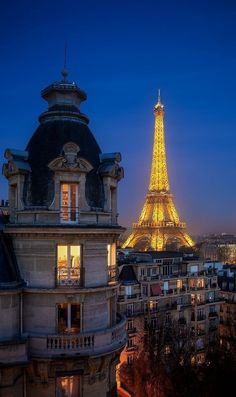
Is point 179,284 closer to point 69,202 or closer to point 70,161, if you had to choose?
point 69,202

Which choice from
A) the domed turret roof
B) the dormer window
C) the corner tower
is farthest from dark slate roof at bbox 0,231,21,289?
the dormer window

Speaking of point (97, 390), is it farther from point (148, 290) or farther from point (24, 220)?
point (148, 290)

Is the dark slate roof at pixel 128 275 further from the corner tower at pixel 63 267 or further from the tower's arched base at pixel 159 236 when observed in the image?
the tower's arched base at pixel 159 236

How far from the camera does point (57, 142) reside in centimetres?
2112

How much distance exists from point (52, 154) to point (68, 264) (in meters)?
5.48

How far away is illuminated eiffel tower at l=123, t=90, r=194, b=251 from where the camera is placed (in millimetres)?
120375

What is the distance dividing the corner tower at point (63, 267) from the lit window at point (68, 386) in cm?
5

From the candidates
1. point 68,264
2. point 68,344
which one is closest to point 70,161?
point 68,264

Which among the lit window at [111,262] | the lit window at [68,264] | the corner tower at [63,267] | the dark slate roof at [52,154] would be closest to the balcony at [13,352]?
the corner tower at [63,267]

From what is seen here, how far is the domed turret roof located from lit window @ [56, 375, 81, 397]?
828 centimetres

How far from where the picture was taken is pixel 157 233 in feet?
394

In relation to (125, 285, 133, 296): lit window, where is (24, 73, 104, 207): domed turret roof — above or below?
above

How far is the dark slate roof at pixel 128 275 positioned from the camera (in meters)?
53.6

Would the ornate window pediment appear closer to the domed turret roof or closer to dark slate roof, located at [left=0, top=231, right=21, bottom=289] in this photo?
the domed turret roof
